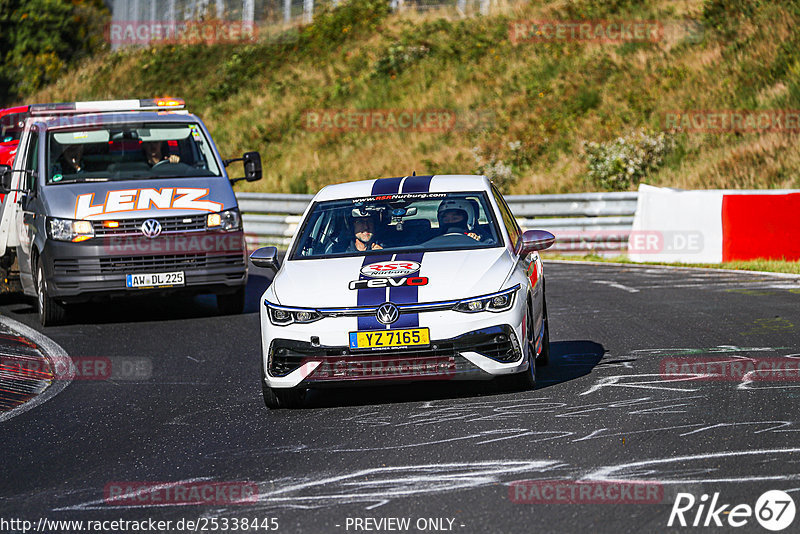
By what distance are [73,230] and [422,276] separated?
20.3 feet

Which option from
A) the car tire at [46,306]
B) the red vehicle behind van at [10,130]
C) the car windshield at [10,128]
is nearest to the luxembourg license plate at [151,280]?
the car tire at [46,306]

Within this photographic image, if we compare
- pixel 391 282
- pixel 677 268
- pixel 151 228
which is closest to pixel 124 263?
pixel 151 228

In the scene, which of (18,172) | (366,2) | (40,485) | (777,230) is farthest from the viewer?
(366,2)

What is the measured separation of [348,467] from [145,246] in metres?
7.33

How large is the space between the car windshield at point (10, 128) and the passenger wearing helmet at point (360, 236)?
355 inches

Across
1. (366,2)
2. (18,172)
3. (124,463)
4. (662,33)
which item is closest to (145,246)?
(18,172)

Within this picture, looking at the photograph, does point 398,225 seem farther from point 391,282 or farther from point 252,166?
point 252,166

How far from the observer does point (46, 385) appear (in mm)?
9938

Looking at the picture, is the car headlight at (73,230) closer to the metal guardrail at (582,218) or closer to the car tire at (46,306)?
the car tire at (46,306)

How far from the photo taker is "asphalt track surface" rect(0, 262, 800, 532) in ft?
18.7

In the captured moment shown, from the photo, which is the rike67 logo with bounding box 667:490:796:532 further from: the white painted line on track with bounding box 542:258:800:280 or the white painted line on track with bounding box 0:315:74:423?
the white painted line on track with bounding box 542:258:800:280

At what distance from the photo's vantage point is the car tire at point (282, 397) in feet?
27.1

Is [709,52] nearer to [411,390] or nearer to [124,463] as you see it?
[411,390]

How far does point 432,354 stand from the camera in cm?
793
